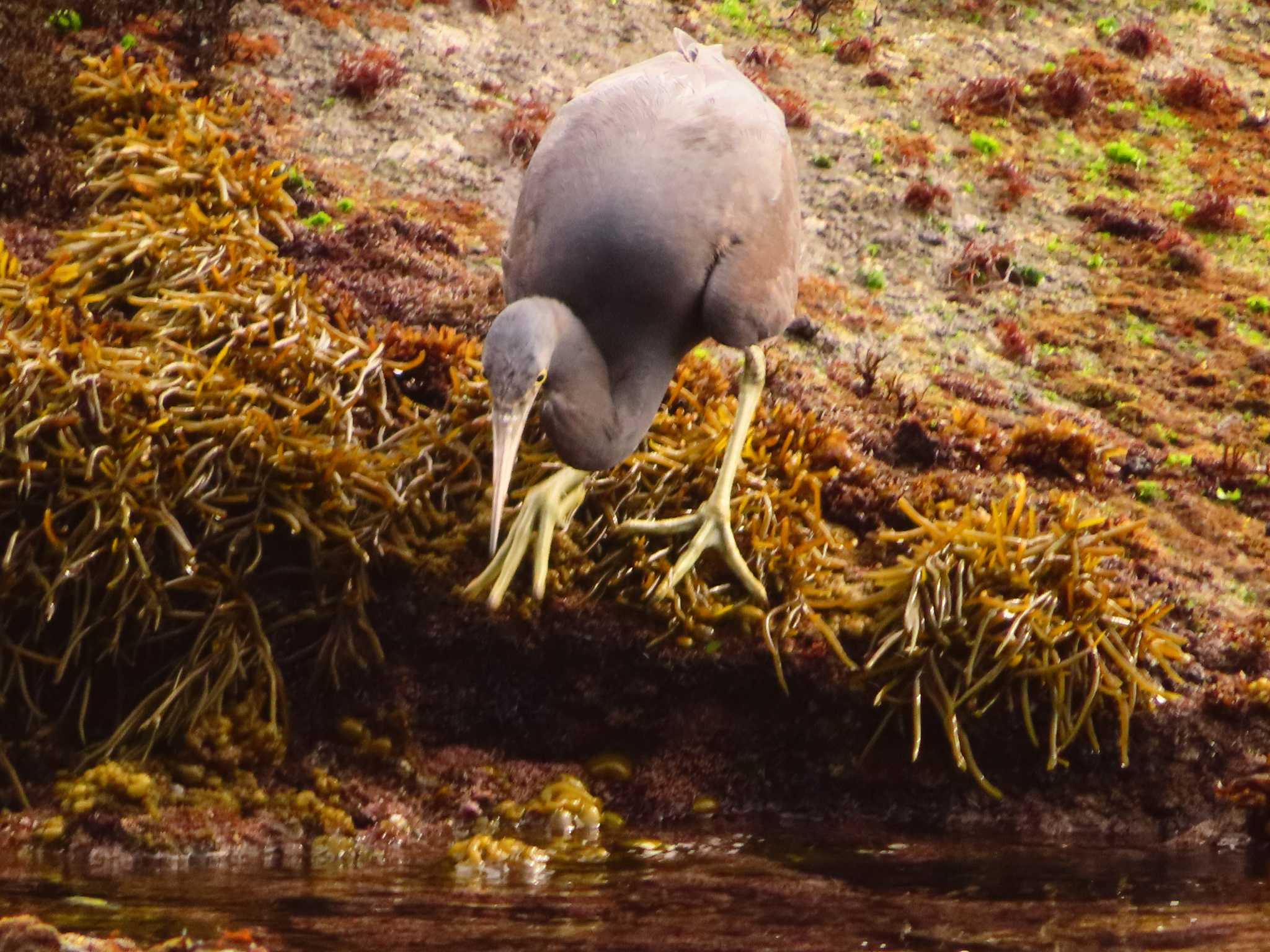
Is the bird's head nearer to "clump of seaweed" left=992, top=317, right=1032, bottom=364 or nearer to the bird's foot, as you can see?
the bird's foot

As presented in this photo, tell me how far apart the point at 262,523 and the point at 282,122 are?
3.02 metres

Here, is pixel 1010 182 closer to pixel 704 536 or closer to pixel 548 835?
pixel 704 536

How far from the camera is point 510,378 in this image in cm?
400

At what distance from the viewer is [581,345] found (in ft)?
14.4

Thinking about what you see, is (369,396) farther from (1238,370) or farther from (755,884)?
(1238,370)

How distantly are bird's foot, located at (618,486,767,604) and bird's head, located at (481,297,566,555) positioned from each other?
100 centimetres

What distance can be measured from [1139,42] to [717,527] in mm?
6857

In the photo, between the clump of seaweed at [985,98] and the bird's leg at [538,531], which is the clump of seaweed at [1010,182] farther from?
the bird's leg at [538,531]

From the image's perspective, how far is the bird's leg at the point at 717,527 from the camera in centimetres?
486

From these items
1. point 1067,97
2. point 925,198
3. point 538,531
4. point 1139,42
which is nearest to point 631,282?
point 538,531

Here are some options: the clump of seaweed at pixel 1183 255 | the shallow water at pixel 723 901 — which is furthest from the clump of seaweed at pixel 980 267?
the shallow water at pixel 723 901

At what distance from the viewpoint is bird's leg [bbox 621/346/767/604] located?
4.86 metres

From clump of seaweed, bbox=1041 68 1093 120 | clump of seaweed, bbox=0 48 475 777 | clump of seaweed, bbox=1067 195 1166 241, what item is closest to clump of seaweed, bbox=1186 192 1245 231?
clump of seaweed, bbox=1067 195 1166 241

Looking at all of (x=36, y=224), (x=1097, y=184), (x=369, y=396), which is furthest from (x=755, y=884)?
(x=1097, y=184)
